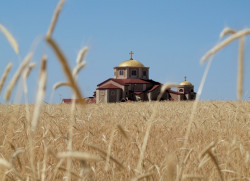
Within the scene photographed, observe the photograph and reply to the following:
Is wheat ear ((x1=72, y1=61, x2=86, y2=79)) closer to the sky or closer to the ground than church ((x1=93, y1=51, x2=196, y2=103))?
closer to the ground

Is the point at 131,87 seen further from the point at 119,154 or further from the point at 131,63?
the point at 119,154

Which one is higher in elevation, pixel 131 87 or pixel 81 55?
pixel 131 87

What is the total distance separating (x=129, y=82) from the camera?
46.8 metres

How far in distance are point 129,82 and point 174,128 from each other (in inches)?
1634

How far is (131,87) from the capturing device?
4684 cm

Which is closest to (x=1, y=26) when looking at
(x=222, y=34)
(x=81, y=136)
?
(x=222, y=34)

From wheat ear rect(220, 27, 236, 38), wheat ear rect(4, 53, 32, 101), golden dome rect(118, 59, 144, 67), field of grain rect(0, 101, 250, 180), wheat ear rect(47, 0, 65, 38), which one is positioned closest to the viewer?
wheat ear rect(47, 0, 65, 38)

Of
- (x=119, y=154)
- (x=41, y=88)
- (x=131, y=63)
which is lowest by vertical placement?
(x=119, y=154)

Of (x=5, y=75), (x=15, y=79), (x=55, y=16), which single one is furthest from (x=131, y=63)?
(x=55, y=16)

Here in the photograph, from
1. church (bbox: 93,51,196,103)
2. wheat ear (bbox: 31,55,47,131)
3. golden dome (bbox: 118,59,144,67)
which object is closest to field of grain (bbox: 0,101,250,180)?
wheat ear (bbox: 31,55,47,131)

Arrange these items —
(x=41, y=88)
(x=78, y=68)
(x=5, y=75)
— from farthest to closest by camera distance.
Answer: (x=5, y=75), (x=78, y=68), (x=41, y=88)

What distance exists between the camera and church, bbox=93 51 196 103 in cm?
4319

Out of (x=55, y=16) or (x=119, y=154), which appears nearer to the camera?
(x=55, y=16)

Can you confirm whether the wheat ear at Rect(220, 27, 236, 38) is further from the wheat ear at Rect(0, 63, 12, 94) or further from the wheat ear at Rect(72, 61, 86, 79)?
the wheat ear at Rect(0, 63, 12, 94)
